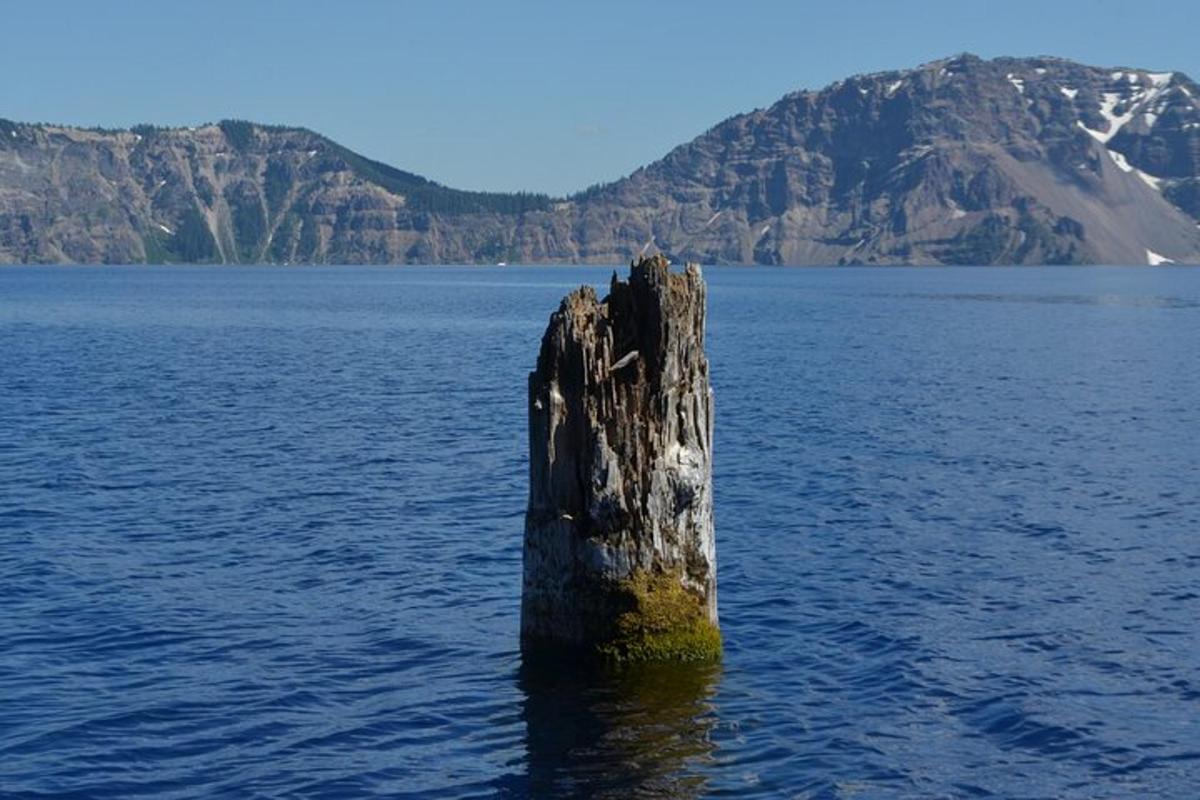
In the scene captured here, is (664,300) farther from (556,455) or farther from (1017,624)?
(1017,624)

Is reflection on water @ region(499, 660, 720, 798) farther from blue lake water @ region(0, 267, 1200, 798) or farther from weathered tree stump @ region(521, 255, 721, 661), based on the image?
weathered tree stump @ region(521, 255, 721, 661)

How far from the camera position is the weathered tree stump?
28.6m

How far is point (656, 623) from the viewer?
29234mm

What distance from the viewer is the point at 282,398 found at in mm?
79438

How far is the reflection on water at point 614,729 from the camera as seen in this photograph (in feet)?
79.2

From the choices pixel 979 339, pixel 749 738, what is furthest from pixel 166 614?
pixel 979 339

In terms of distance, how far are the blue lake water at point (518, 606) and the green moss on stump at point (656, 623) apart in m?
0.49

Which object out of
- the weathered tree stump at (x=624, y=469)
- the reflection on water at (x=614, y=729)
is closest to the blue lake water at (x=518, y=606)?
the reflection on water at (x=614, y=729)

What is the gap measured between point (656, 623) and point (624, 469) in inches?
129

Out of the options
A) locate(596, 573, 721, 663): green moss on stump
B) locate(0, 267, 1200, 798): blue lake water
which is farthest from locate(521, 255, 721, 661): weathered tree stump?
locate(0, 267, 1200, 798): blue lake water

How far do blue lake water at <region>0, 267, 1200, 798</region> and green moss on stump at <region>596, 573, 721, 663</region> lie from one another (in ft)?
1.62

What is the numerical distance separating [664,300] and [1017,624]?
1178 centimetres

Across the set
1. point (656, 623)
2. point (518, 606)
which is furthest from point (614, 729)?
point (518, 606)

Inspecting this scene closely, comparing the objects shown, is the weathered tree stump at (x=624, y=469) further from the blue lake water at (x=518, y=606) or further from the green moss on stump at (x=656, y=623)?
the blue lake water at (x=518, y=606)
